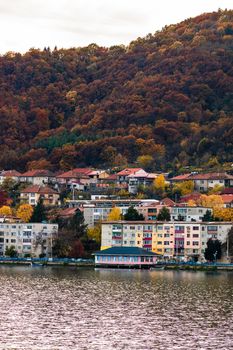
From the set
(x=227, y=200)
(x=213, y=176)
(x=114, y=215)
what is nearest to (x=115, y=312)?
(x=114, y=215)

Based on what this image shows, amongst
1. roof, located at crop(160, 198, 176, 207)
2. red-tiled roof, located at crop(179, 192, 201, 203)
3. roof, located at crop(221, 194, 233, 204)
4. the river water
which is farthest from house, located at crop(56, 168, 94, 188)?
the river water

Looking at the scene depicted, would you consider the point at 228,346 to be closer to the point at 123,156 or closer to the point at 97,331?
the point at 97,331

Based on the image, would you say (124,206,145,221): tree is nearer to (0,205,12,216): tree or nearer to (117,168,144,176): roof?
(0,205,12,216): tree

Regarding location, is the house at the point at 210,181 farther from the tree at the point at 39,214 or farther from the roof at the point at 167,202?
the tree at the point at 39,214

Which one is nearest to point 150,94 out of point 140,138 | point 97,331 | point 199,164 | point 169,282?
point 140,138

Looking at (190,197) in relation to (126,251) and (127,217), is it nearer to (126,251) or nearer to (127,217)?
(127,217)
